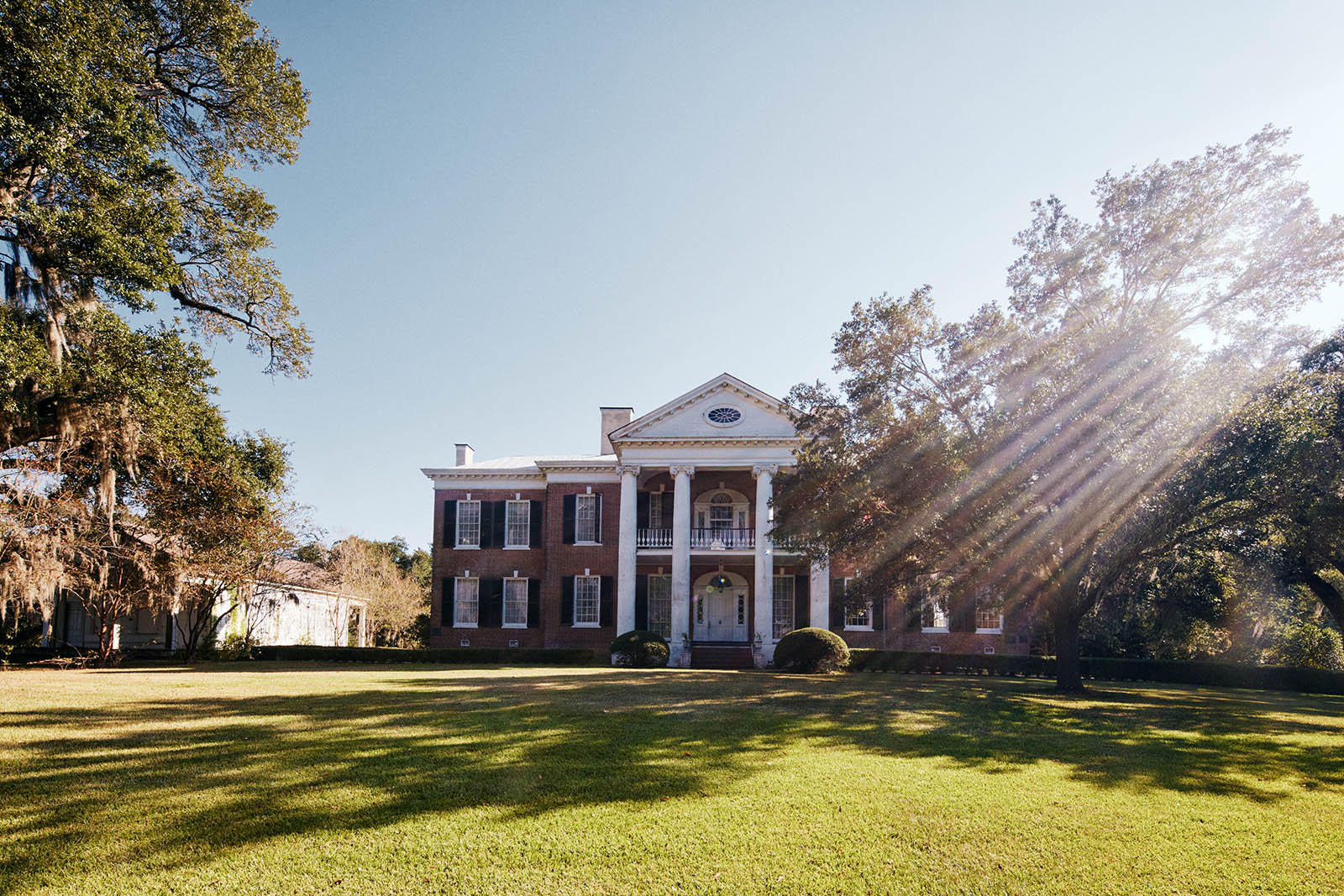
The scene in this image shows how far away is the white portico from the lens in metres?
26.4

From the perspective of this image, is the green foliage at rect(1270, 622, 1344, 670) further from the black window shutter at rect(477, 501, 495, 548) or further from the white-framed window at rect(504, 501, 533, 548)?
the black window shutter at rect(477, 501, 495, 548)

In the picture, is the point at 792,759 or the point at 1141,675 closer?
the point at 792,759

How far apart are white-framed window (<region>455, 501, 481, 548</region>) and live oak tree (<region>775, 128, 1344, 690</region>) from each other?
15432 mm

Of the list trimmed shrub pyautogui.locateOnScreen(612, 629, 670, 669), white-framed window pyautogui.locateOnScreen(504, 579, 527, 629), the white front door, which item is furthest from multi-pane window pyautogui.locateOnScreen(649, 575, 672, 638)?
trimmed shrub pyautogui.locateOnScreen(612, 629, 670, 669)

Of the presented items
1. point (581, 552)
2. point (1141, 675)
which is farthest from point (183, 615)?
point (1141, 675)

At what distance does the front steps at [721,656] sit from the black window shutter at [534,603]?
20.2ft

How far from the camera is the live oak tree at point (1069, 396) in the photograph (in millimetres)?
14625

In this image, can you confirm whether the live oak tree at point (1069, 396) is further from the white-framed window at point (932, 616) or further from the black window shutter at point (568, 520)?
the black window shutter at point (568, 520)

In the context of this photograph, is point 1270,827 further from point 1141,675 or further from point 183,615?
point 183,615

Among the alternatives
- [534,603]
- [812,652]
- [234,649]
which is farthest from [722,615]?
[234,649]

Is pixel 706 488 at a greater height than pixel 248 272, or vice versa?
pixel 248 272

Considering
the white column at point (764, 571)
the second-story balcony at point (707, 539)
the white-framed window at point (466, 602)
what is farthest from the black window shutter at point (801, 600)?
the white-framed window at point (466, 602)

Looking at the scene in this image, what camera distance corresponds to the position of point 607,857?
4973 millimetres

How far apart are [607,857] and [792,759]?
3.50 metres
